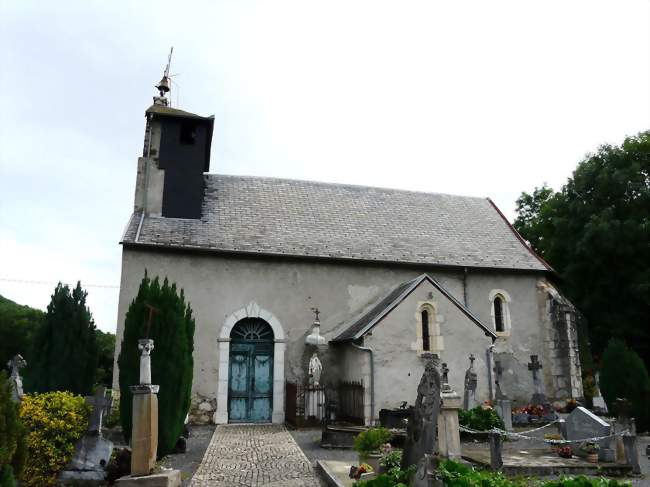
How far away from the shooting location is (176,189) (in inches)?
709

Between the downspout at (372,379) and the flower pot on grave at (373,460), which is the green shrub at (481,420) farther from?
the flower pot on grave at (373,460)

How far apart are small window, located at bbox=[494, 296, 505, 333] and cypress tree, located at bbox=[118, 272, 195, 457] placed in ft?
40.1

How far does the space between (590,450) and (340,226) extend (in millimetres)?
11124

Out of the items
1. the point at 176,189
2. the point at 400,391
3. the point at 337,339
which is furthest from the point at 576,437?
the point at 176,189

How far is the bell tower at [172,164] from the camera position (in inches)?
698

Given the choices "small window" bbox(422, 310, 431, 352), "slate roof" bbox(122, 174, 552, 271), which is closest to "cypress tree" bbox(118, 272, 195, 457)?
"slate roof" bbox(122, 174, 552, 271)

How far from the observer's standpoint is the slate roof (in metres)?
16.8

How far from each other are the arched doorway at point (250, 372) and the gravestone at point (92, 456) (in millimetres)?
7641

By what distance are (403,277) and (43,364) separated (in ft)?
36.4

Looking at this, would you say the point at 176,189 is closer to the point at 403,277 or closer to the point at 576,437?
the point at 403,277

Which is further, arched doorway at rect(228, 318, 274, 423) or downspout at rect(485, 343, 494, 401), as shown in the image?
arched doorway at rect(228, 318, 274, 423)

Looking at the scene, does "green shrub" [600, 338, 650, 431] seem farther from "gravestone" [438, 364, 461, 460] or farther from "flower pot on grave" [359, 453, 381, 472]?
"flower pot on grave" [359, 453, 381, 472]

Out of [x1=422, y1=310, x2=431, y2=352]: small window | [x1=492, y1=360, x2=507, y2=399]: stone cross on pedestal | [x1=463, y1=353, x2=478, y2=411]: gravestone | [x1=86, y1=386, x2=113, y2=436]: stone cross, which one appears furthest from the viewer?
[x1=422, y1=310, x2=431, y2=352]: small window

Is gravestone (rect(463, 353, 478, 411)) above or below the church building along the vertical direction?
below
